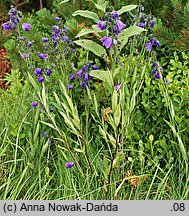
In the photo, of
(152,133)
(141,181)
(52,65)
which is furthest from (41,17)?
(141,181)

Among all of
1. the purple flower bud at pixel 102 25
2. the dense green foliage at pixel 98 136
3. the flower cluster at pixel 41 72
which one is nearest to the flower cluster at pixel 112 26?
the purple flower bud at pixel 102 25

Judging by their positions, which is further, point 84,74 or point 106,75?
point 84,74

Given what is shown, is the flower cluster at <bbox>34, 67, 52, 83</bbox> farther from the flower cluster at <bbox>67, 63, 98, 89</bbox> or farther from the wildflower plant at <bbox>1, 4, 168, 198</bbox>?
the flower cluster at <bbox>67, 63, 98, 89</bbox>

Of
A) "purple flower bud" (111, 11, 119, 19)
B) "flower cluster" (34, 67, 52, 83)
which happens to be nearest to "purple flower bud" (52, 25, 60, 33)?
"flower cluster" (34, 67, 52, 83)

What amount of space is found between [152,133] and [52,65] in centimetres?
85

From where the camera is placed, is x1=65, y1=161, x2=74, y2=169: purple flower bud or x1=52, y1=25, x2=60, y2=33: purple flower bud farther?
x1=52, y1=25, x2=60, y2=33: purple flower bud

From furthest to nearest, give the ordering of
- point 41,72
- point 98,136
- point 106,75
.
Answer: point 98,136 → point 41,72 → point 106,75

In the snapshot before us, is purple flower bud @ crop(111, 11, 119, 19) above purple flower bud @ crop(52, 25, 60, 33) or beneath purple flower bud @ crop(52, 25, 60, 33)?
above

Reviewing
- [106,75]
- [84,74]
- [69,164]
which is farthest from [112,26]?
[69,164]

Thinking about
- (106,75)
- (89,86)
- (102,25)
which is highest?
(102,25)

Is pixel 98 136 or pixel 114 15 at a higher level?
pixel 114 15

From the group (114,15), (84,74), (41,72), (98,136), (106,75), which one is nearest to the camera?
(114,15)

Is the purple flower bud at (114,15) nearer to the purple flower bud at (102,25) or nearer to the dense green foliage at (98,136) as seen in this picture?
the purple flower bud at (102,25)

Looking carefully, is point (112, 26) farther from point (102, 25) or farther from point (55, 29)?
point (55, 29)
